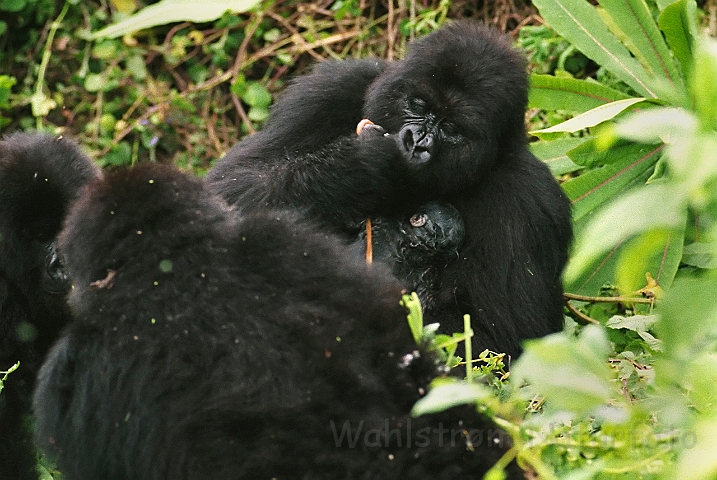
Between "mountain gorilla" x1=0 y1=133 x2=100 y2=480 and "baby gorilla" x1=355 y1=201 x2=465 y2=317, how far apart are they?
1171 mm

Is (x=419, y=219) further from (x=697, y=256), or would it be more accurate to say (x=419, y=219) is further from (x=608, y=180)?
(x=697, y=256)

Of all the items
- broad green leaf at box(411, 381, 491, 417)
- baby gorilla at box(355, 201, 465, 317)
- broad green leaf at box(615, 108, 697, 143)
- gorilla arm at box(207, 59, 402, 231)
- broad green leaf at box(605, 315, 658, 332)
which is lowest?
broad green leaf at box(605, 315, 658, 332)

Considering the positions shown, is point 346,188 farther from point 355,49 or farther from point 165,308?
point 355,49

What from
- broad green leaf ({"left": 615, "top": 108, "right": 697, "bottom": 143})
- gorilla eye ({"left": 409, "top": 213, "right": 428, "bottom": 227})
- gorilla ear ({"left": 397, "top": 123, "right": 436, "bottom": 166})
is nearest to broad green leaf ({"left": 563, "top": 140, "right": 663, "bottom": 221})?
gorilla eye ({"left": 409, "top": 213, "right": 428, "bottom": 227})

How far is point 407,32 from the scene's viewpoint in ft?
20.2

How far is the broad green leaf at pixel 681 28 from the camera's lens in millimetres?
4230

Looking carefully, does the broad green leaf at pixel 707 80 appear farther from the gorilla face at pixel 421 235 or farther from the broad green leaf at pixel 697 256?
the broad green leaf at pixel 697 256

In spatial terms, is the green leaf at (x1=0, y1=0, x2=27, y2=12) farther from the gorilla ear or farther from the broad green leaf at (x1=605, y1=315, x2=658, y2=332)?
the broad green leaf at (x1=605, y1=315, x2=658, y2=332)

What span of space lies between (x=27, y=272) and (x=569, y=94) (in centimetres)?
260

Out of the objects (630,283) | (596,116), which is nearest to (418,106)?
(596,116)

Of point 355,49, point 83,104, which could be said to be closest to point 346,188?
point 355,49

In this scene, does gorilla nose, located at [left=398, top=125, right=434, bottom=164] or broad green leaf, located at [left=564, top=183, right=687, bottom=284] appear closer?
broad green leaf, located at [left=564, top=183, right=687, bottom=284]

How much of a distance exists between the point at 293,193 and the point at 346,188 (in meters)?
0.21

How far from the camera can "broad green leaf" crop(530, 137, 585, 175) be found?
4641 mm
